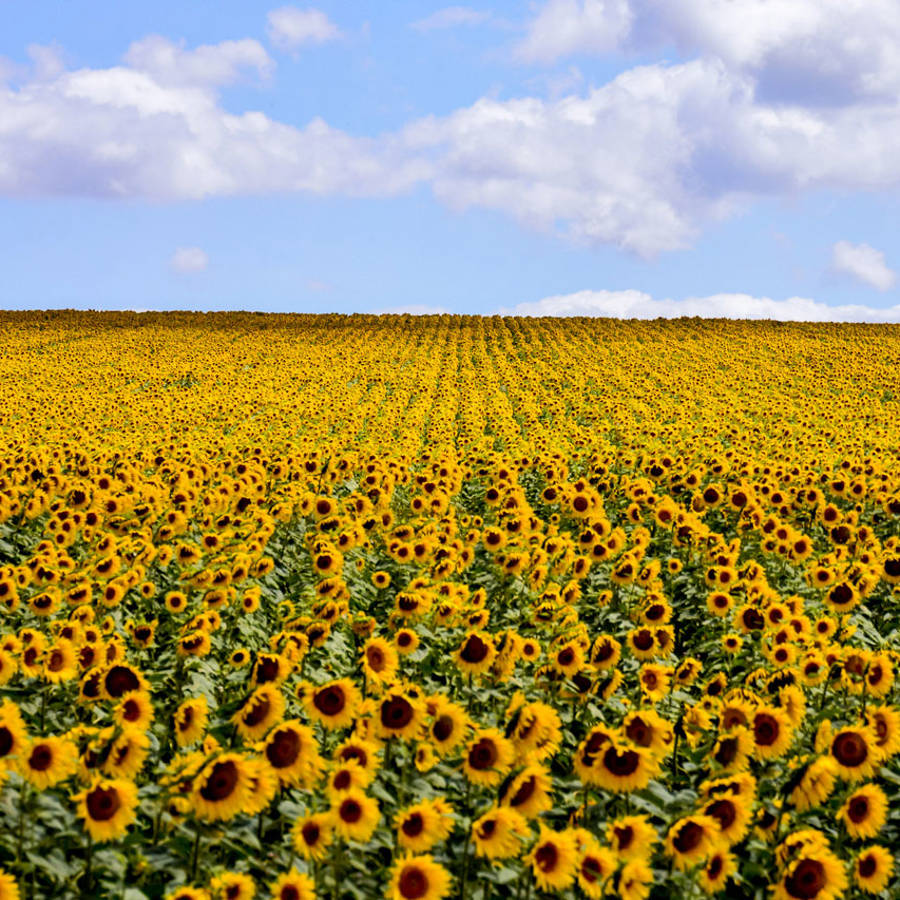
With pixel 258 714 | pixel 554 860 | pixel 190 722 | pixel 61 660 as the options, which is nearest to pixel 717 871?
pixel 554 860

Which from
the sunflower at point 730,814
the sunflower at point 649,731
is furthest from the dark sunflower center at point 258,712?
the sunflower at point 730,814

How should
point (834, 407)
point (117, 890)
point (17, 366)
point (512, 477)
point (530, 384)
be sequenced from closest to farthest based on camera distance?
point (117, 890)
point (512, 477)
point (834, 407)
point (530, 384)
point (17, 366)

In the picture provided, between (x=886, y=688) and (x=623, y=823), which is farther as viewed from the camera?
(x=886, y=688)

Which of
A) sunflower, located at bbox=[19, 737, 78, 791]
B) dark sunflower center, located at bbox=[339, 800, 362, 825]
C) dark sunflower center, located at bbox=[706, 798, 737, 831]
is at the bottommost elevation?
dark sunflower center, located at bbox=[706, 798, 737, 831]

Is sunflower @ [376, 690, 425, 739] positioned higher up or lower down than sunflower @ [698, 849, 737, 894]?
higher up

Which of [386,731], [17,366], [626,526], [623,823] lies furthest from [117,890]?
[17,366]

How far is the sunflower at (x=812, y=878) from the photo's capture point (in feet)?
13.8

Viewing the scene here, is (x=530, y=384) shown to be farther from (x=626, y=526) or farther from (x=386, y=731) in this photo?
(x=386, y=731)

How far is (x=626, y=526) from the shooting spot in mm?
14148

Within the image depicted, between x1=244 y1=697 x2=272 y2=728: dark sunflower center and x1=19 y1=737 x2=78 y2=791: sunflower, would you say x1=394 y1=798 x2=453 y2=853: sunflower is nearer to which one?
x1=244 y1=697 x2=272 y2=728: dark sunflower center

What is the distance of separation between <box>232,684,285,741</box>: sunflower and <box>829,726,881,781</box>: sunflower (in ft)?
10.4

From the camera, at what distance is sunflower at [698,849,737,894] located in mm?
4461

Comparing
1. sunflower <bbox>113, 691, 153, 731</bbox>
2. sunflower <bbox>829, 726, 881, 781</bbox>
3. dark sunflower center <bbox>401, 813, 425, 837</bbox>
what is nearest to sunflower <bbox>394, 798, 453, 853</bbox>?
dark sunflower center <bbox>401, 813, 425, 837</bbox>

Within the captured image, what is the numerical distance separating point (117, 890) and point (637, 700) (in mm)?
4031
